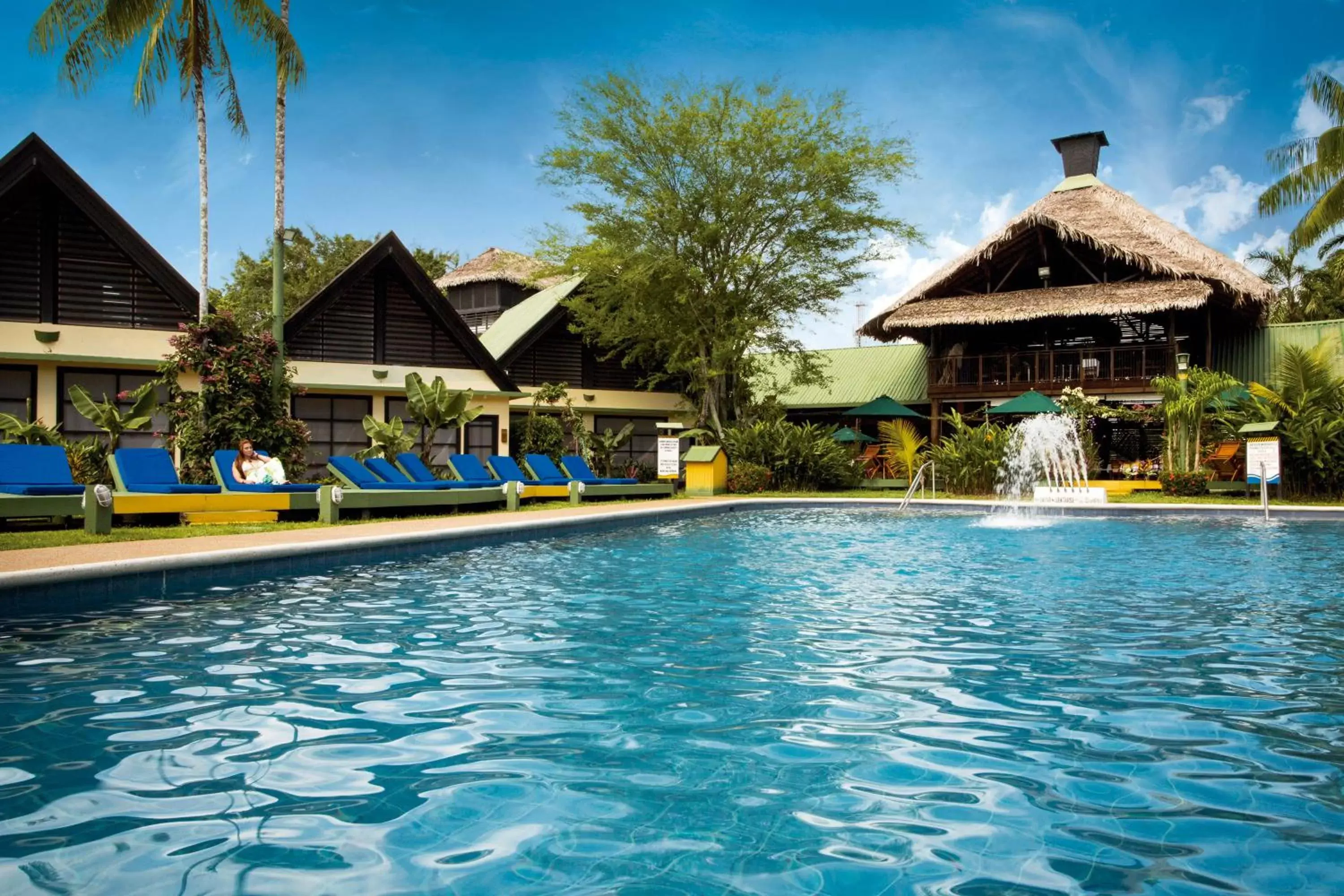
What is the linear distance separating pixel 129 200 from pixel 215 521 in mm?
52472

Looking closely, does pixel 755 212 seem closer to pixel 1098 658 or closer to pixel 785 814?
pixel 1098 658

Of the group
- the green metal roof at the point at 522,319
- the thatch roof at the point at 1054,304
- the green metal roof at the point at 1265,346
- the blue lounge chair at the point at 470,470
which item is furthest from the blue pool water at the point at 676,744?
the green metal roof at the point at 1265,346

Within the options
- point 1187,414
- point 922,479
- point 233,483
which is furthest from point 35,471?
point 1187,414

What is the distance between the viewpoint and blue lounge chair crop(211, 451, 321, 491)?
11922 millimetres

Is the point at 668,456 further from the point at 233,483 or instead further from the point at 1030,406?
the point at 233,483

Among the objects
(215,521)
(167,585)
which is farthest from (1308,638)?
(215,521)

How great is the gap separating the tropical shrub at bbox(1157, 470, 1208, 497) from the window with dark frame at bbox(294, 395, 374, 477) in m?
16.9

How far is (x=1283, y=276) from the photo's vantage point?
131 feet

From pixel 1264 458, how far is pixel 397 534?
13.4 meters

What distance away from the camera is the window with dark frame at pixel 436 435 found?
22.3 metres

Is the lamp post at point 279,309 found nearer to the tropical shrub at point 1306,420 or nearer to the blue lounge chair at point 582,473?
the blue lounge chair at point 582,473

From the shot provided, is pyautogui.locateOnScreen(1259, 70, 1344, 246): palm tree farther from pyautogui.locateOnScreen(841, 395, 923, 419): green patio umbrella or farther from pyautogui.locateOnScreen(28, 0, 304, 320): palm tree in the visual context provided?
pyautogui.locateOnScreen(28, 0, 304, 320): palm tree

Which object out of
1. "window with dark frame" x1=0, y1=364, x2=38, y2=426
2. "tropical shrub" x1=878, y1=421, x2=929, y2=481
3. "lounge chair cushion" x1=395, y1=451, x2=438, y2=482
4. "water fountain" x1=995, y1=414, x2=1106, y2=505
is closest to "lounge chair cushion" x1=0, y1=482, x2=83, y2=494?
"lounge chair cushion" x1=395, y1=451, x2=438, y2=482

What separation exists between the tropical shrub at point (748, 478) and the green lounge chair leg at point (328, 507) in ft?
35.0
